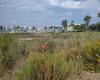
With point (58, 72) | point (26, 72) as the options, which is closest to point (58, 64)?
point (58, 72)

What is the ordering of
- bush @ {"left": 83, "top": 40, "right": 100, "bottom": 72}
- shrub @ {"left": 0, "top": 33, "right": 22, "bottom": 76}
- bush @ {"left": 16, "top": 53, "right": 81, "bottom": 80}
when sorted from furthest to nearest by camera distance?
bush @ {"left": 83, "top": 40, "right": 100, "bottom": 72} → shrub @ {"left": 0, "top": 33, "right": 22, "bottom": 76} → bush @ {"left": 16, "top": 53, "right": 81, "bottom": 80}

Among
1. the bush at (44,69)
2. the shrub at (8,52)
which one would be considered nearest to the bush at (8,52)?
the shrub at (8,52)

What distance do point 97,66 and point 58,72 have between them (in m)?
7.13

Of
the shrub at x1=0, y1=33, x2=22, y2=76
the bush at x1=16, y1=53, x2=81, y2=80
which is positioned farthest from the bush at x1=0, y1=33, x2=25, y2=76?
the bush at x1=16, y1=53, x2=81, y2=80

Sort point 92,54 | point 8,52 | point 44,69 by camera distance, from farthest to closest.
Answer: point 92,54 < point 8,52 < point 44,69

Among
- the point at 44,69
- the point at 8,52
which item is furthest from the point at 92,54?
the point at 44,69

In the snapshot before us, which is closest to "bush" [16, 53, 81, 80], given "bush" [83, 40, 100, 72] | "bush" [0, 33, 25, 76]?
"bush" [0, 33, 25, 76]

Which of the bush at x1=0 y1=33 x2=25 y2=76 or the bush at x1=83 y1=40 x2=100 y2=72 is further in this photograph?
the bush at x1=83 y1=40 x2=100 y2=72

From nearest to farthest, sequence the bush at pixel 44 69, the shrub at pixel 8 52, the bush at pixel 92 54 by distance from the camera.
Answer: the bush at pixel 44 69, the shrub at pixel 8 52, the bush at pixel 92 54

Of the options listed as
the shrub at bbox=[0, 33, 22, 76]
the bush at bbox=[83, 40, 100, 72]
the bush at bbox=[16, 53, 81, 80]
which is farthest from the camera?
the bush at bbox=[83, 40, 100, 72]

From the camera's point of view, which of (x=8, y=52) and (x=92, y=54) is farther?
(x=92, y=54)

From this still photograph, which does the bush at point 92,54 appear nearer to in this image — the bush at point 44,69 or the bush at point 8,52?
the bush at point 8,52

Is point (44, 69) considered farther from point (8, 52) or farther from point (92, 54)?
point (92, 54)

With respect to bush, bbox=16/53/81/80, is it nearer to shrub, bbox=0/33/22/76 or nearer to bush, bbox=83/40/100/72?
shrub, bbox=0/33/22/76
